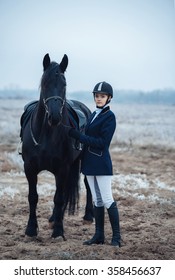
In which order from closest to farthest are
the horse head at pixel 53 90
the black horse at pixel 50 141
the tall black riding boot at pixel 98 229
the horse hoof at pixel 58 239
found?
the horse head at pixel 53 90 → the black horse at pixel 50 141 → the tall black riding boot at pixel 98 229 → the horse hoof at pixel 58 239

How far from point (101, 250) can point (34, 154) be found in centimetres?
136

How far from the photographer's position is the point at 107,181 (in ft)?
14.9

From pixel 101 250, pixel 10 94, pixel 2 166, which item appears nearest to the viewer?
pixel 101 250

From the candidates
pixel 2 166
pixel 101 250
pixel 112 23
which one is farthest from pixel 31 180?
pixel 2 166

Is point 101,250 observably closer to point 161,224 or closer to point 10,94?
point 161,224

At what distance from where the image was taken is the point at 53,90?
4.50 meters

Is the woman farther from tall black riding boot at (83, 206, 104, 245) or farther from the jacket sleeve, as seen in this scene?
tall black riding boot at (83, 206, 104, 245)

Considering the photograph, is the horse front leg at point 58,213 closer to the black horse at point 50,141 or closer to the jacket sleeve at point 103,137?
the black horse at point 50,141

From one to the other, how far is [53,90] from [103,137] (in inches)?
29.6

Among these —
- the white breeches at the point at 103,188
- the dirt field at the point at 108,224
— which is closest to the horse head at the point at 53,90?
the white breeches at the point at 103,188

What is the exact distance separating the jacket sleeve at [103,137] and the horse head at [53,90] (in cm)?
35

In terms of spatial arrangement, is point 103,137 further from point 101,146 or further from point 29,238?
point 29,238

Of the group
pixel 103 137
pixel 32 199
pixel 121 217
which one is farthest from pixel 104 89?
pixel 121 217

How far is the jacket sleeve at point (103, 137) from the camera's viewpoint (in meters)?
4.38
